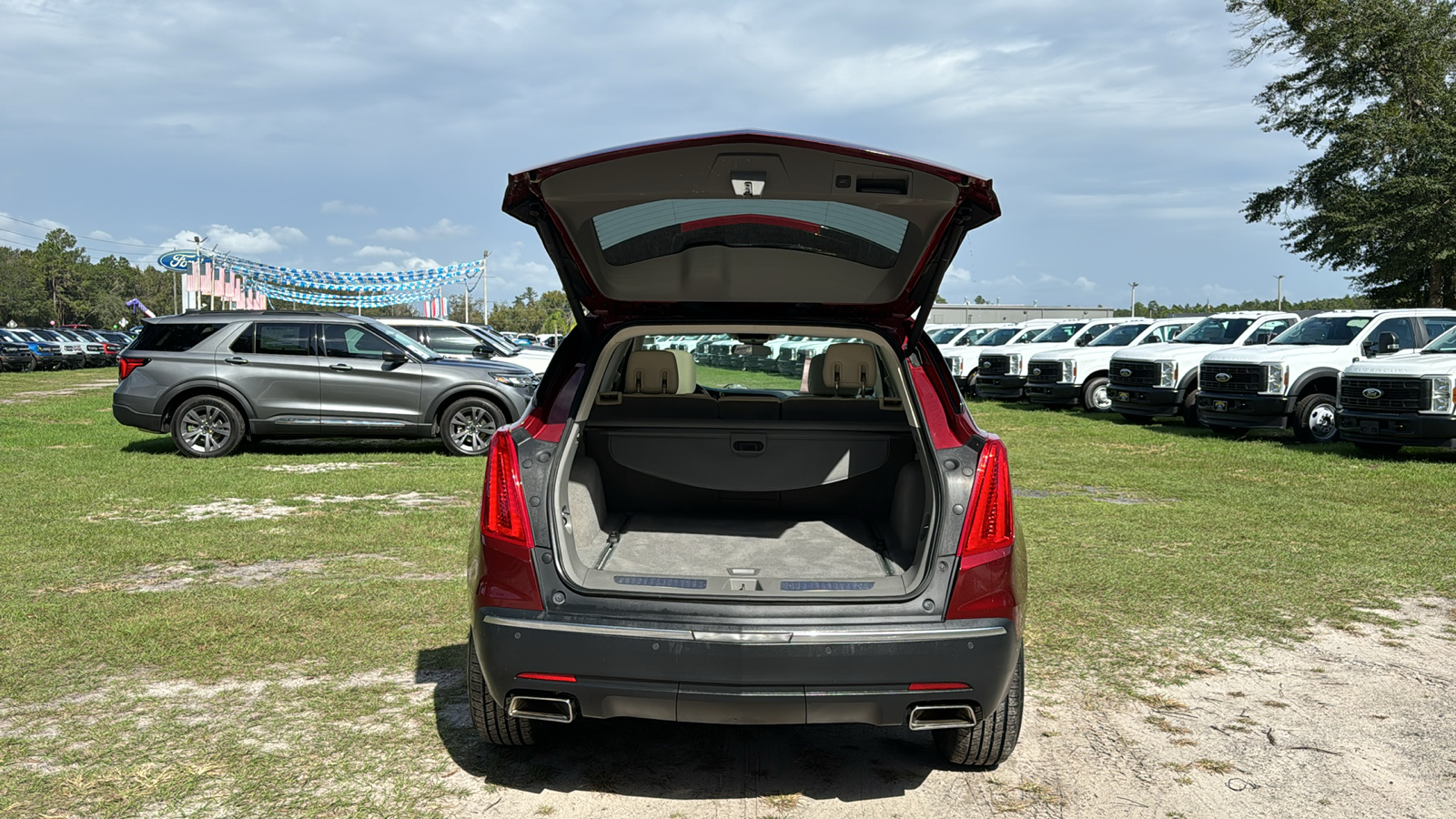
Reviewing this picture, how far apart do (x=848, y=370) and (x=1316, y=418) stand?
12393 mm

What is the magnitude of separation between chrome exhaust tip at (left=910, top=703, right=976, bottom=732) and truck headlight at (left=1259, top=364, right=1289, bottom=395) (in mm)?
13357

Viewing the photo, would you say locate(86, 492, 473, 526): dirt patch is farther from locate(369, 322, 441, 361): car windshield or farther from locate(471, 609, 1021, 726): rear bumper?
locate(471, 609, 1021, 726): rear bumper

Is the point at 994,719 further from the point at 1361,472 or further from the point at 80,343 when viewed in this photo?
the point at 80,343

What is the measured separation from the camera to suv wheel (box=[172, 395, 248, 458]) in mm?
12578

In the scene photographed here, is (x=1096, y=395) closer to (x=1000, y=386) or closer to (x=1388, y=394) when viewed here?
(x=1000, y=386)

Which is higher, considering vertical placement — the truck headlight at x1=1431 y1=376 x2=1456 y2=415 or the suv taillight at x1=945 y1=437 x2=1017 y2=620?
the truck headlight at x1=1431 y1=376 x2=1456 y2=415

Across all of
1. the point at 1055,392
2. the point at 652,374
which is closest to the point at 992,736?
the point at 652,374

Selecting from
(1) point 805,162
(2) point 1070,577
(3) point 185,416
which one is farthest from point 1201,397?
(1) point 805,162

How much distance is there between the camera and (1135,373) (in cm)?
1848

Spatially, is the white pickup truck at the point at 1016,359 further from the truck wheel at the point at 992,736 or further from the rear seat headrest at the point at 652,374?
the truck wheel at the point at 992,736

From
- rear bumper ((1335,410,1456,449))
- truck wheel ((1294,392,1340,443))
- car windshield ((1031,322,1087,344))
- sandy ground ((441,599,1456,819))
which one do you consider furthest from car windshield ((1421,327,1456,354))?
car windshield ((1031,322,1087,344))

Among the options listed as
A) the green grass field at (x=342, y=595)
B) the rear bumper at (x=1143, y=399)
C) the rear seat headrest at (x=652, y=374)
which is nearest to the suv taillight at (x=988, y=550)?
the green grass field at (x=342, y=595)

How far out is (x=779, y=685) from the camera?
3.26 metres

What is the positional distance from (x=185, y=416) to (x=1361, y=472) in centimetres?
1268
